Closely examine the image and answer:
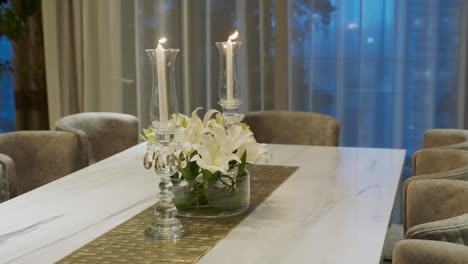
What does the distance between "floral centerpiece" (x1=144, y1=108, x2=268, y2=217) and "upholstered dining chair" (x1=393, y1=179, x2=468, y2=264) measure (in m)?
0.45

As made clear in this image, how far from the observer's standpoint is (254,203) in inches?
81.8

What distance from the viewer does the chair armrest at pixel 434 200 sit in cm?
203

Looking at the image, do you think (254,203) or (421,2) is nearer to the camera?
(254,203)

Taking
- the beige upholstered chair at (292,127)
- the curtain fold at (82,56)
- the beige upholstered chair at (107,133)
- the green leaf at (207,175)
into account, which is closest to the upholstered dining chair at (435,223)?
the green leaf at (207,175)

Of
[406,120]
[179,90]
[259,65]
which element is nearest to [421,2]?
[406,120]

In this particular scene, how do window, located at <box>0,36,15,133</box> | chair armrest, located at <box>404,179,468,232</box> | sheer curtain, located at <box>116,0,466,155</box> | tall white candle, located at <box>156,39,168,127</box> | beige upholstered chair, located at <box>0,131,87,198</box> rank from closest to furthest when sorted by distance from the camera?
tall white candle, located at <box>156,39,168,127</box> → chair armrest, located at <box>404,179,468,232</box> → beige upholstered chair, located at <box>0,131,87,198</box> → sheer curtain, located at <box>116,0,466,155</box> → window, located at <box>0,36,15,133</box>

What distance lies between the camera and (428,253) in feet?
4.81

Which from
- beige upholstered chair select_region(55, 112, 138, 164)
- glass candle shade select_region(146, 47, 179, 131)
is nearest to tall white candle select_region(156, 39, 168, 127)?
glass candle shade select_region(146, 47, 179, 131)

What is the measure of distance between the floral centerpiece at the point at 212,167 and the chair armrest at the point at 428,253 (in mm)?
496

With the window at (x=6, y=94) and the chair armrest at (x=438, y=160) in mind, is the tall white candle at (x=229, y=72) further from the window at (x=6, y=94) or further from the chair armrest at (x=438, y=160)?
the window at (x=6, y=94)

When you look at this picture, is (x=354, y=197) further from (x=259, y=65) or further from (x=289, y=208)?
(x=259, y=65)

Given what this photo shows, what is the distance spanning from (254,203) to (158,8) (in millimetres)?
2375

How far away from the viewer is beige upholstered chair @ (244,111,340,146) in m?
3.19

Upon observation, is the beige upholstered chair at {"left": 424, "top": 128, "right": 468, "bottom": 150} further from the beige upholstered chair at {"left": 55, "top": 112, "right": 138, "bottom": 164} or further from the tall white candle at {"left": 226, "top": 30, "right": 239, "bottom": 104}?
the beige upholstered chair at {"left": 55, "top": 112, "right": 138, "bottom": 164}
